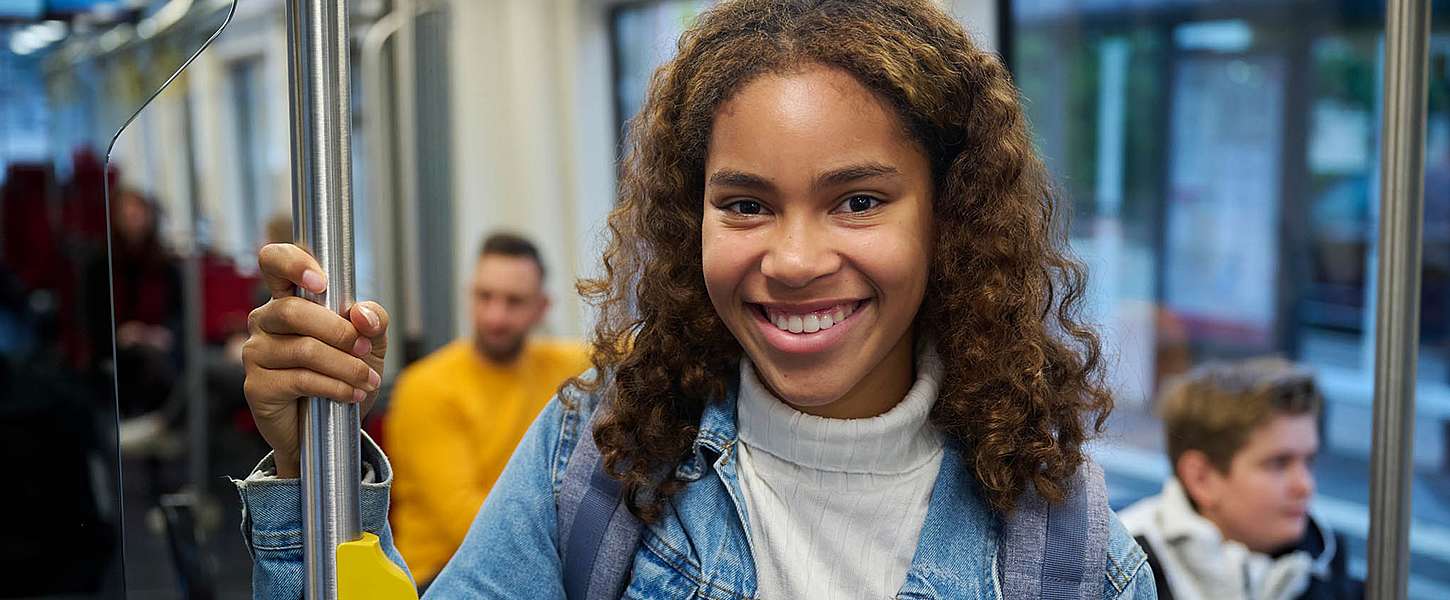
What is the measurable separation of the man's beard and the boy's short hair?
1.86 meters

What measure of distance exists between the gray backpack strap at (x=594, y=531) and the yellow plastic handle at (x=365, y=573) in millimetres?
187

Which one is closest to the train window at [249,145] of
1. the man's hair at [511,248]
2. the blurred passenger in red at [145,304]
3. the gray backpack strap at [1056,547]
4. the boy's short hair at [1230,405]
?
the blurred passenger in red at [145,304]

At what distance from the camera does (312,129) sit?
3.04 feet

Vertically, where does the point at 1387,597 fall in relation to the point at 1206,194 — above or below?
below

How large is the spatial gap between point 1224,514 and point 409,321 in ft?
8.52

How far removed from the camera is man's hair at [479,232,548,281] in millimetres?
3850

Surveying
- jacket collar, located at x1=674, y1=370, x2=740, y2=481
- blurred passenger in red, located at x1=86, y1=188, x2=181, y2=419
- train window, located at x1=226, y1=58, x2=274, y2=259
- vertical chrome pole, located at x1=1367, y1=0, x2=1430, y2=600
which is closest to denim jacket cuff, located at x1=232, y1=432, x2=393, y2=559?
jacket collar, located at x1=674, y1=370, x2=740, y2=481

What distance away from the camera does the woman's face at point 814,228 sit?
1.07 meters

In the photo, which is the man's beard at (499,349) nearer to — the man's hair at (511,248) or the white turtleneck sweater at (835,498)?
the man's hair at (511,248)

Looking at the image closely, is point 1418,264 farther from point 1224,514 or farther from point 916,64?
point 1224,514

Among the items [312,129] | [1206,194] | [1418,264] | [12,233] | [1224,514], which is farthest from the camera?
[12,233]

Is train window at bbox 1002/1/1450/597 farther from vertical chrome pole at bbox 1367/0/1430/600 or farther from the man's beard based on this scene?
vertical chrome pole at bbox 1367/0/1430/600

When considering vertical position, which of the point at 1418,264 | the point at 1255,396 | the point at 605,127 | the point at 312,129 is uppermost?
the point at 605,127

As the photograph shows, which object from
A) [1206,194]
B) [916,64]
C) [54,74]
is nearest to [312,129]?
[916,64]
